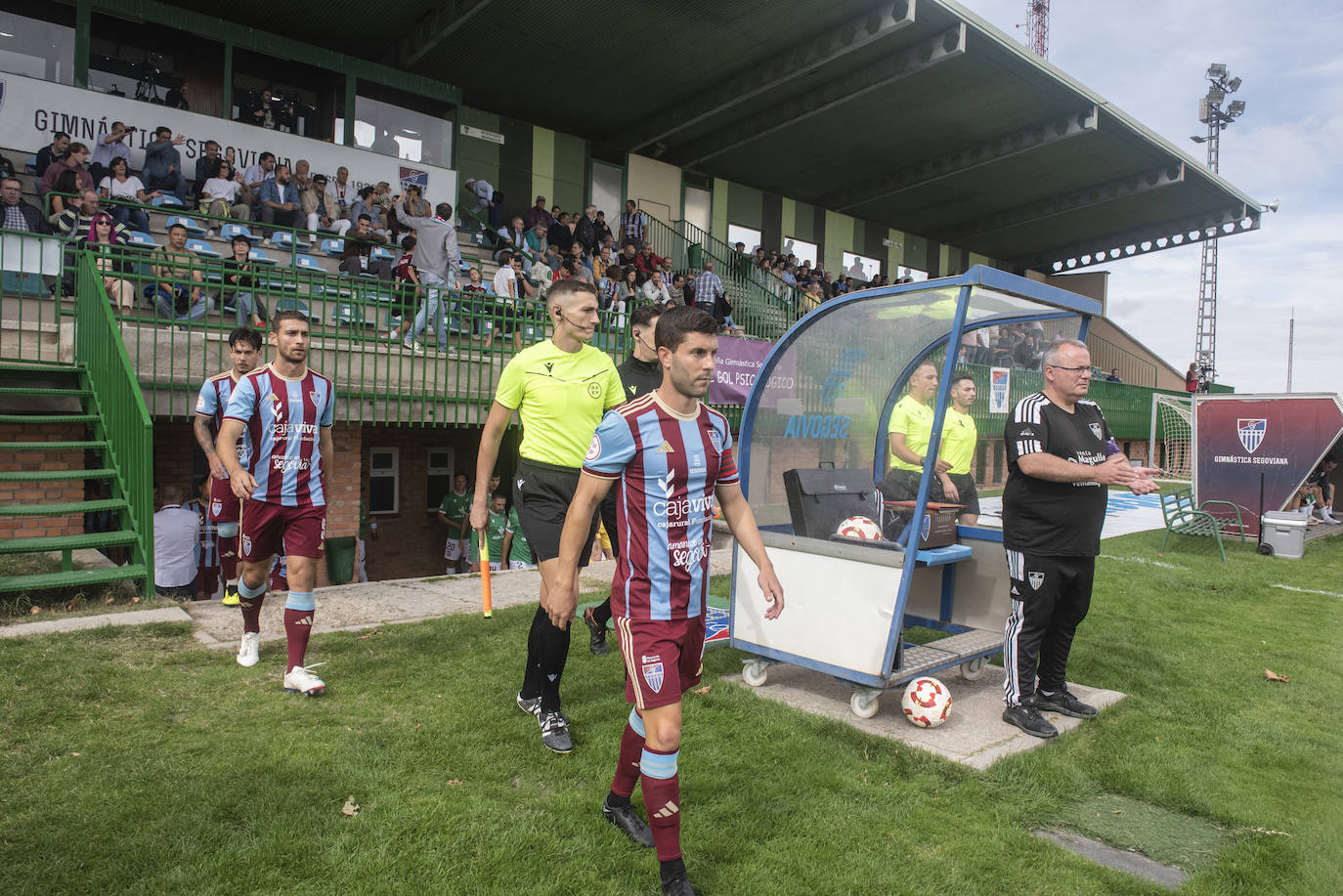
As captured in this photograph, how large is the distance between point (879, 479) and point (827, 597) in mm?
1294

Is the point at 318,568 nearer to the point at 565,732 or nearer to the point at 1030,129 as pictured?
the point at 565,732

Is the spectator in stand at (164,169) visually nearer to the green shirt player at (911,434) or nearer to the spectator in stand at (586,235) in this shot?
the spectator in stand at (586,235)

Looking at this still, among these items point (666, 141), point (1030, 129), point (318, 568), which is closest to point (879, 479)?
point (318, 568)

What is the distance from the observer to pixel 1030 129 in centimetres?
2214

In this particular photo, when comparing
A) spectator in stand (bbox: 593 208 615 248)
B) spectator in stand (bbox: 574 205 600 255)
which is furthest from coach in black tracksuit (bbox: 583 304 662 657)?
Result: spectator in stand (bbox: 593 208 615 248)

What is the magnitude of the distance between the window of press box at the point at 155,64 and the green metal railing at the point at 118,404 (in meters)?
6.85

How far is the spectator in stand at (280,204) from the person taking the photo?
12.6 metres

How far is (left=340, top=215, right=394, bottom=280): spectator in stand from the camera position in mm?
12070

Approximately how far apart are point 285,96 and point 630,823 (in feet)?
53.1

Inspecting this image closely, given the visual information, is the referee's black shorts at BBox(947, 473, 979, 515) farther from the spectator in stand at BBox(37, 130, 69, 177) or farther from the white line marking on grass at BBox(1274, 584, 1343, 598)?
the spectator in stand at BBox(37, 130, 69, 177)

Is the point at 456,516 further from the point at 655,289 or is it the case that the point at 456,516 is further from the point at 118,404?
the point at 118,404

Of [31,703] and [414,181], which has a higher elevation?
[414,181]

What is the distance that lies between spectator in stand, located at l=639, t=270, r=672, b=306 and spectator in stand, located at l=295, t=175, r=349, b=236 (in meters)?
5.91

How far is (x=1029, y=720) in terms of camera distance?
4586mm
